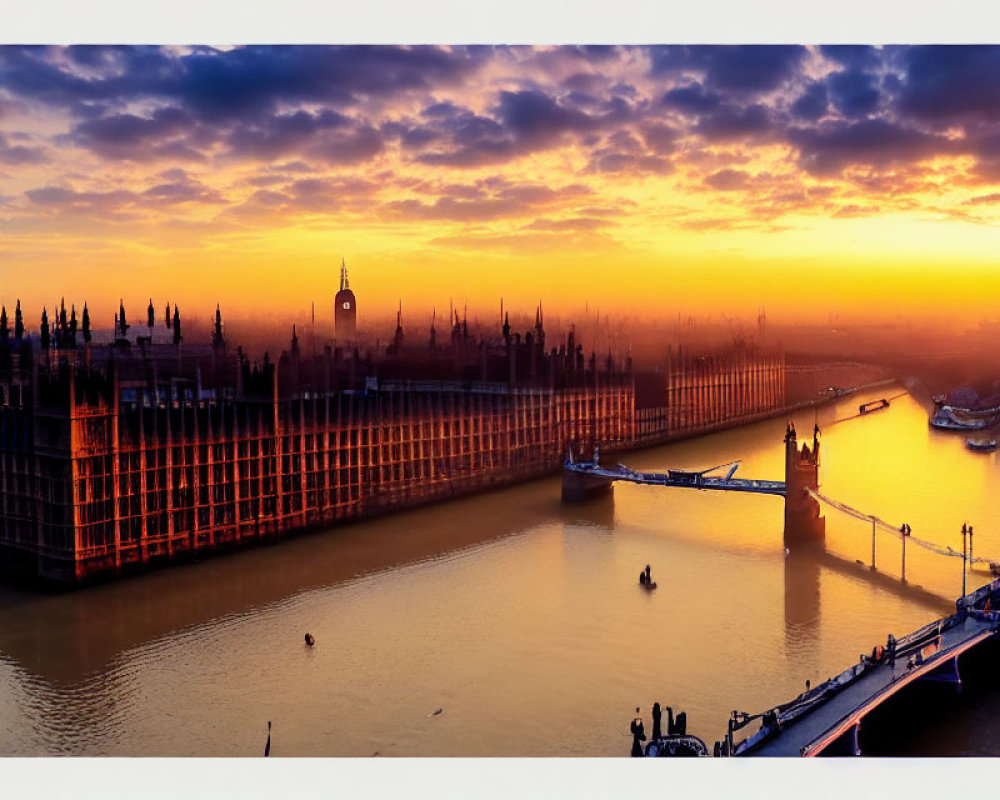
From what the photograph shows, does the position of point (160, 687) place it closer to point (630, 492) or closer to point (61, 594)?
point (61, 594)

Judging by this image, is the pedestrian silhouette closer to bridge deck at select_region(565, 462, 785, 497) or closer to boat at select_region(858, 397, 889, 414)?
bridge deck at select_region(565, 462, 785, 497)

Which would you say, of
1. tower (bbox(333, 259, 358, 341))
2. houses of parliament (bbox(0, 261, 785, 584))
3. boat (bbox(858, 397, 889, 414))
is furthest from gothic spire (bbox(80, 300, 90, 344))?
boat (bbox(858, 397, 889, 414))

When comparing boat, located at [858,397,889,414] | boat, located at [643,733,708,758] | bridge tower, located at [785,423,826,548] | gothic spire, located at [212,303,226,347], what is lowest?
boat, located at [643,733,708,758]

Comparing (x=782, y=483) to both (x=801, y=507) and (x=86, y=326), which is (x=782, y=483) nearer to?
(x=801, y=507)

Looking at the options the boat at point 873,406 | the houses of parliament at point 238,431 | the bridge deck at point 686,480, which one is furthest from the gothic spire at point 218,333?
the boat at point 873,406

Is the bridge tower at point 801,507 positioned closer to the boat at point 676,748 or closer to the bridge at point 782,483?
the bridge at point 782,483

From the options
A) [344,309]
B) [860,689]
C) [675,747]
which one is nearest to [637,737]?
[675,747]
